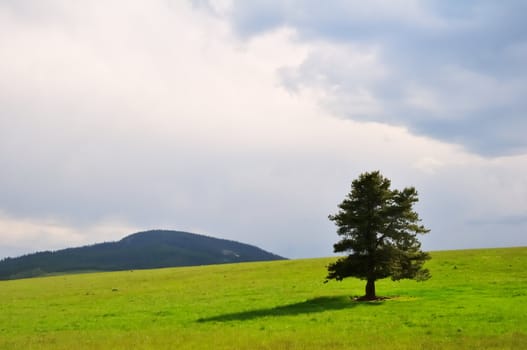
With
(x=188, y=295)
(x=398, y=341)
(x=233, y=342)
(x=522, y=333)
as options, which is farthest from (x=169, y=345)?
(x=188, y=295)

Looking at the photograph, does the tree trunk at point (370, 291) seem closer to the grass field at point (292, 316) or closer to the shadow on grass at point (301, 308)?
A: the shadow on grass at point (301, 308)

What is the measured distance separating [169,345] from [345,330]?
423 inches

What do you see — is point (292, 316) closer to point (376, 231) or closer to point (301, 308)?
point (301, 308)

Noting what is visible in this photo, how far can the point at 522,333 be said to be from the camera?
28953mm

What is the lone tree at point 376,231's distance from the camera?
4972 centimetres

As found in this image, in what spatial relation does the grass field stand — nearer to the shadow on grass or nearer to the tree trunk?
the shadow on grass

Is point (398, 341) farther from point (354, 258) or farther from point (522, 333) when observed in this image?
point (354, 258)

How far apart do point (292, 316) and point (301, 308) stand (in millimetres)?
4607

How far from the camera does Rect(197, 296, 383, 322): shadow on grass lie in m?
41.6

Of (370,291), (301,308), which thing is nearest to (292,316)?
(301,308)

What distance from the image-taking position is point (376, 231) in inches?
1989

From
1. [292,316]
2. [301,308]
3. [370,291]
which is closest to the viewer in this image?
[292,316]

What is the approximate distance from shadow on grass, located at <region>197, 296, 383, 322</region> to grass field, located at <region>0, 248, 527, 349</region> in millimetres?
89

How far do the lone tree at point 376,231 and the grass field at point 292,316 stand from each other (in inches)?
110
